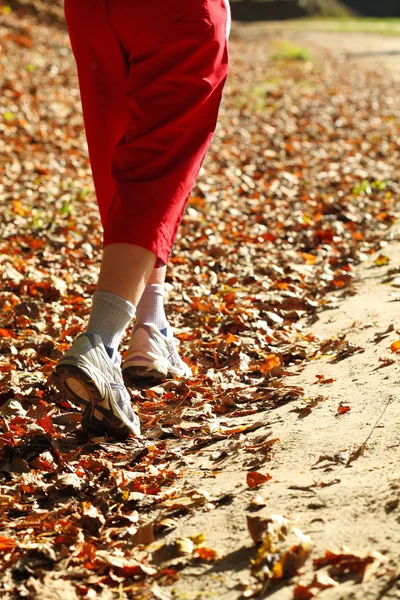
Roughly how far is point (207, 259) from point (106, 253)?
2.63 meters

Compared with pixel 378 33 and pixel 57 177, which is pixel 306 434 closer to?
pixel 57 177

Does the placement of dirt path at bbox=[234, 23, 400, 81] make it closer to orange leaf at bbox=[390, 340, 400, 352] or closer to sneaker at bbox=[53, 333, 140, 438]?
orange leaf at bbox=[390, 340, 400, 352]

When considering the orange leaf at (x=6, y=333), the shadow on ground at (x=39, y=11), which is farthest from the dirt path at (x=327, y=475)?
the shadow on ground at (x=39, y=11)

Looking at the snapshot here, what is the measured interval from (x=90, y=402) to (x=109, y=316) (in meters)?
0.27

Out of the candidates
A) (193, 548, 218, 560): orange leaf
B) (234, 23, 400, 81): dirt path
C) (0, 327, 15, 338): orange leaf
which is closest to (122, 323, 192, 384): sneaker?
(0, 327, 15, 338): orange leaf

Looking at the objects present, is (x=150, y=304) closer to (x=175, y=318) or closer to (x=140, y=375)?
(x=140, y=375)

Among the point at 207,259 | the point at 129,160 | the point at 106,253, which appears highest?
the point at 129,160

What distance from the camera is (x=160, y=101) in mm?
2539

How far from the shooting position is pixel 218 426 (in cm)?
277

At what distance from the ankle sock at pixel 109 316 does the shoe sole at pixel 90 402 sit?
16cm

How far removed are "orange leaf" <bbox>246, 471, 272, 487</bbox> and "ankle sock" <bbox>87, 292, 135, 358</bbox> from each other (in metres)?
0.62

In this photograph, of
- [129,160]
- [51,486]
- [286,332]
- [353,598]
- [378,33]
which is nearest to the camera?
[353,598]

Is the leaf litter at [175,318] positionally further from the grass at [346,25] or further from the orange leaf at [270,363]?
the grass at [346,25]

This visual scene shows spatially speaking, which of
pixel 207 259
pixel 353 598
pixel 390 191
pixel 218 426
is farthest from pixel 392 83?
pixel 353 598
